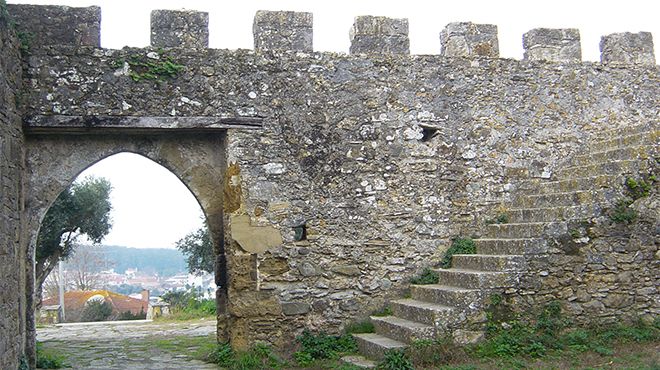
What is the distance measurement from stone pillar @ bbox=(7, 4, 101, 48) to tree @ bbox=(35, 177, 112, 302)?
26.7 ft

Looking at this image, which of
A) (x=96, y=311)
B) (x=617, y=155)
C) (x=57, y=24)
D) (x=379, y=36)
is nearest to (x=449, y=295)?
(x=617, y=155)

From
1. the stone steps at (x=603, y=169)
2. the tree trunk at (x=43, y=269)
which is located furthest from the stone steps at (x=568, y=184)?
the tree trunk at (x=43, y=269)

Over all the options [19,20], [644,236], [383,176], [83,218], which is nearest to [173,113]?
[19,20]

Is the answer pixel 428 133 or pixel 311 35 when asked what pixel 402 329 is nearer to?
pixel 428 133

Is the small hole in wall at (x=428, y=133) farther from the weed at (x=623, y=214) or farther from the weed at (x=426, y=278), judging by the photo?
the weed at (x=623, y=214)

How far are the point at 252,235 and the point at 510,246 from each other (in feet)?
9.03

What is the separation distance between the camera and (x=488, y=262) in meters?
6.80

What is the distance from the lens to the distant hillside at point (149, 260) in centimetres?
7125

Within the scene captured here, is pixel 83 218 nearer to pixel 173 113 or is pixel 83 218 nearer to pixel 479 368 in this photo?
pixel 173 113

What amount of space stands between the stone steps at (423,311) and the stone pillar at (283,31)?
9.96 feet

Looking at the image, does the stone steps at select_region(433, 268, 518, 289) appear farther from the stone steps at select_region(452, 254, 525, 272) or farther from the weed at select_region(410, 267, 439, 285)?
the weed at select_region(410, 267, 439, 285)

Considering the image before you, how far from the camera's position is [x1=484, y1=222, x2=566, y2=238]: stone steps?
6676 mm

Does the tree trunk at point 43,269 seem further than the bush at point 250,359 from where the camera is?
Yes

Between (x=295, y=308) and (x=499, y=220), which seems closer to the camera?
(x=295, y=308)
